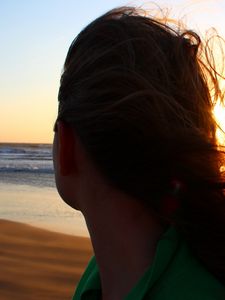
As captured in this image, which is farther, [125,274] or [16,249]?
[16,249]

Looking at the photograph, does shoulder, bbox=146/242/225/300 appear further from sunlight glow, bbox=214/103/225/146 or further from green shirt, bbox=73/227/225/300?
sunlight glow, bbox=214/103/225/146

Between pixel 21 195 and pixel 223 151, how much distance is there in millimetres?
9529

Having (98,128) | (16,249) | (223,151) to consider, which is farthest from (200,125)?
(16,249)

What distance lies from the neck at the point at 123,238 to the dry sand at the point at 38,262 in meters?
3.18

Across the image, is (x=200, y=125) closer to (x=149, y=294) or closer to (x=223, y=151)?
Answer: (x=223, y=151)

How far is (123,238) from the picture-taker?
1.20m

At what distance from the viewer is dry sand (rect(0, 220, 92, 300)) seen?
449cm

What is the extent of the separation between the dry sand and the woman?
128 inches

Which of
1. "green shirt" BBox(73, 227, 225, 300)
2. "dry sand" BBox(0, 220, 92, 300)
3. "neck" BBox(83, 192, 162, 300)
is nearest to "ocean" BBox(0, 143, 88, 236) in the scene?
"dry sand" BBox(0, 220, 92, 300)

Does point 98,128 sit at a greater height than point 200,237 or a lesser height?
greater

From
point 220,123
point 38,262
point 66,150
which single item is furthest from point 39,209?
point 220,123

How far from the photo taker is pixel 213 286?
111 cm

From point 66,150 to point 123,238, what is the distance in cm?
24

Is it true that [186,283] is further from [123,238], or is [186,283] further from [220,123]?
[220,123]
